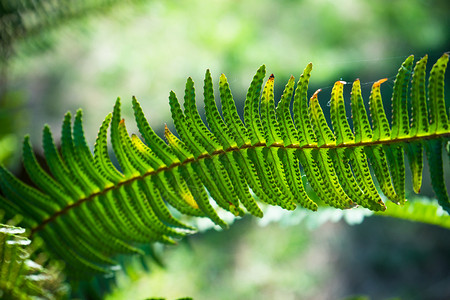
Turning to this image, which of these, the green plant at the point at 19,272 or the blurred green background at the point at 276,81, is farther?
the blurred green background at the point at 276,81

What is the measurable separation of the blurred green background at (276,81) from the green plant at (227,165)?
219 centimetres

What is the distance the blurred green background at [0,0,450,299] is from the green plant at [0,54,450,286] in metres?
2.19

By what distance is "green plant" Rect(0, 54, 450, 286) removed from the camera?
0.58 metres

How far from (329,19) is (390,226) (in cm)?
181

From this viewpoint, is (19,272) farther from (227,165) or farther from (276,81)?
(276,81)

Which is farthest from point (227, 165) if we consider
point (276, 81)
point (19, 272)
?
point (276, 81)

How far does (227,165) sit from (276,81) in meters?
2.41

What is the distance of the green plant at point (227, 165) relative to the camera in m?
0.58

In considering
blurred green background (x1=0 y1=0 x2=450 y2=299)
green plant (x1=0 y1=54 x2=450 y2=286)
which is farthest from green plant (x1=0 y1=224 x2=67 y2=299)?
blurred green background (x1=0 y1=0 x2=450 y2=299)

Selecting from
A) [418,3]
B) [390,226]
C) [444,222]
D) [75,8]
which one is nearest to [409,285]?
[390,226]

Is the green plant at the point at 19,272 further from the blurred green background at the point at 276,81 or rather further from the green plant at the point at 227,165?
the blurred green background at the point at 276,81

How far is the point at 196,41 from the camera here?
11.2 ft

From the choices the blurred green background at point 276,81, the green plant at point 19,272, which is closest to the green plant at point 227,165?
the green plant at point 19,272

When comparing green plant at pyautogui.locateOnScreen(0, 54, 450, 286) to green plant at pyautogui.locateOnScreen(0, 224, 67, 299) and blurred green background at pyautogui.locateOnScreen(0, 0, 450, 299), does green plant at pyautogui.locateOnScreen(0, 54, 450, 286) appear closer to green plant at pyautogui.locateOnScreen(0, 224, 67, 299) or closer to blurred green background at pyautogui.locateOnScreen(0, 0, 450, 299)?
green plant at pyautogui.locateOnScreen(0, 224, 67, 299)
